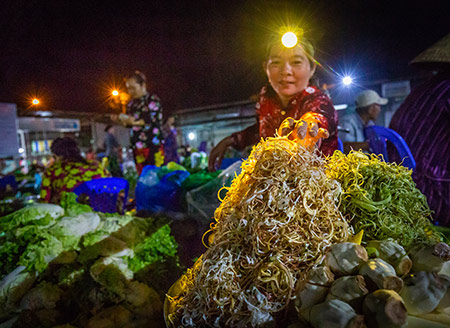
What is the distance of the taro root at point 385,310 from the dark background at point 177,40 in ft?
10.4

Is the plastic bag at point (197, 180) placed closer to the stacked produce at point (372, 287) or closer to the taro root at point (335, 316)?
the stacked produce at point (372, 287)

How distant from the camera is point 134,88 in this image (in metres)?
4.46

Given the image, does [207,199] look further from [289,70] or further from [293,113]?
[289,70]

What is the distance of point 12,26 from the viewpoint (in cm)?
476

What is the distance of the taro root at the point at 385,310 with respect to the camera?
871 mm

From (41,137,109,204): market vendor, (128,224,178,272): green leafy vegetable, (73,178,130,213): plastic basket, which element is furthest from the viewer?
(41,137,109,204): market vendor

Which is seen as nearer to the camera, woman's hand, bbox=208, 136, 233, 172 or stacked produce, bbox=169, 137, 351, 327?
stacked produce, bbox=169, 137, 351, 327

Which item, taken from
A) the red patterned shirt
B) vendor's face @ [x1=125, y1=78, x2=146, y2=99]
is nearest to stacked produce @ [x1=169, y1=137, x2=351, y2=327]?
the red patterned shirt

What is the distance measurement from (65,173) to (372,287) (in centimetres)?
423

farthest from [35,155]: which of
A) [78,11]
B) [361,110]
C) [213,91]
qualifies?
[361,110]

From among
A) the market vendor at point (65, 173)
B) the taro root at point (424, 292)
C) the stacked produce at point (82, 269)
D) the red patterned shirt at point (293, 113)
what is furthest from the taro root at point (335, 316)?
the market vendor at point (65, 173)

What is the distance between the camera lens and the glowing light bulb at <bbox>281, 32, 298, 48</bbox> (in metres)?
→ 2.15

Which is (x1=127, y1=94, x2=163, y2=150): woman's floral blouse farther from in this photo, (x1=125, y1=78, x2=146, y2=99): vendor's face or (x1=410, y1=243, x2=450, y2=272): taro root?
(x1=410, y1=243, x2=450, y2=272): taro root

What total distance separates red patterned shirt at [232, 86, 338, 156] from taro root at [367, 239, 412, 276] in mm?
894
